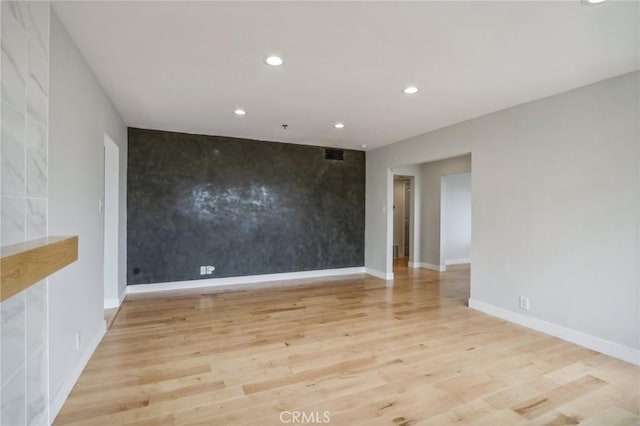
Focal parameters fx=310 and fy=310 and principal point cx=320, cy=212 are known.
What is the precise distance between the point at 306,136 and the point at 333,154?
42.2 inches

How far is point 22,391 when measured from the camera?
1397mm

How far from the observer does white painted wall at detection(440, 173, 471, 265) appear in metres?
7.27

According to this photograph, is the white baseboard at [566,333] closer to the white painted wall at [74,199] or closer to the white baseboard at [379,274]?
the white baseboard at [379,274]

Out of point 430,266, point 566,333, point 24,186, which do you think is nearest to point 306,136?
point 430,266

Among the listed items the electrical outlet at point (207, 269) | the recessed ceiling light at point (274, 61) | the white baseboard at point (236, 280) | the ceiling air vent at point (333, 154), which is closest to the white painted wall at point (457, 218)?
the white baseboard at point (236, 280)

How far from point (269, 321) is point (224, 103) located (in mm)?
2602

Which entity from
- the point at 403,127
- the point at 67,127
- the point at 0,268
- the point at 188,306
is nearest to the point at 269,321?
the point at 188,306

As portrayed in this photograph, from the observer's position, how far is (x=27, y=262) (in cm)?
114

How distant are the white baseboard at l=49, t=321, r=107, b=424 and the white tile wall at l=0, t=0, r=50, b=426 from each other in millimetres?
292

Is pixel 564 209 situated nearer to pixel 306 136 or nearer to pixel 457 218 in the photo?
pixel 306 136

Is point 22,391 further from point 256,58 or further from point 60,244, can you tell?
point 256,58

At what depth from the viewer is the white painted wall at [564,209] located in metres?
2.72

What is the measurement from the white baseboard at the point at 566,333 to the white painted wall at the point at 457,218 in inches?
127

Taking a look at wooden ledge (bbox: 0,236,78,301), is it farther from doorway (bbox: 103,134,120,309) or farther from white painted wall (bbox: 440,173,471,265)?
white painted wall (bbox: 440,173,471,265)
